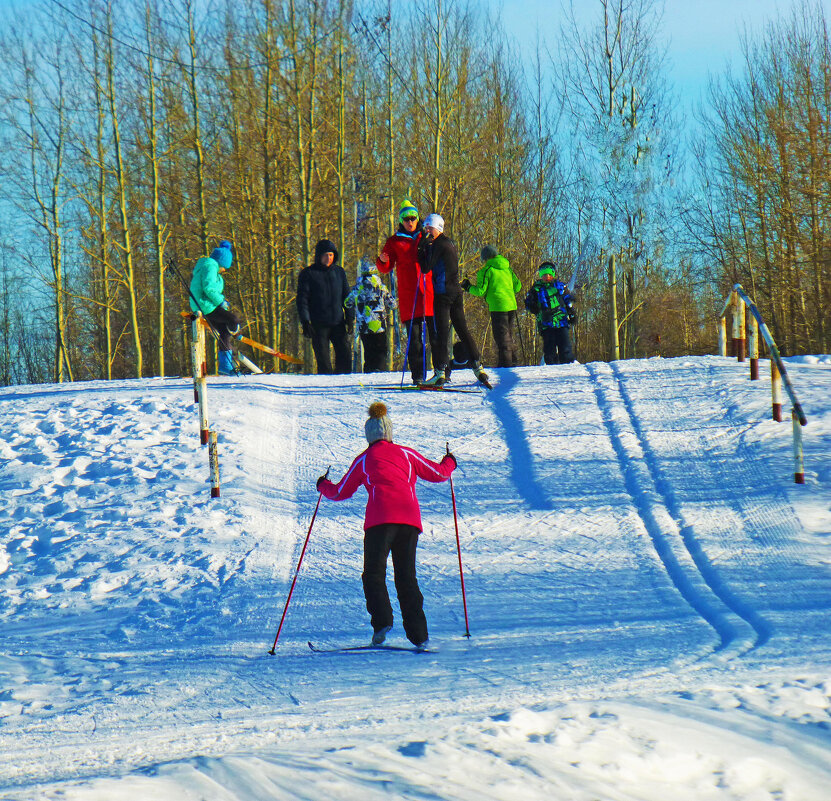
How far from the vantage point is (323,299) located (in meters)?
13.2

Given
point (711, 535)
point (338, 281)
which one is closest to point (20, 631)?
point (711, 535)

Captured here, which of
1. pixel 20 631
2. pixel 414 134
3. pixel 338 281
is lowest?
pixel 20 631

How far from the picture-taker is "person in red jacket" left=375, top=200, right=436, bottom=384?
10633 mm

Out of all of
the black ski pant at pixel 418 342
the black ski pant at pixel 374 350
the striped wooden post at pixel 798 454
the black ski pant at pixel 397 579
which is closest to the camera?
the black ski pant at pixel 397 579

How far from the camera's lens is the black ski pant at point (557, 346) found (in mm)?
14125

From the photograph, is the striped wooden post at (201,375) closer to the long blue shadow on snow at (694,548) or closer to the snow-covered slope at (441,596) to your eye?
the snow-covered slope at (441,596)

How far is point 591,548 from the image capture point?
297 inches

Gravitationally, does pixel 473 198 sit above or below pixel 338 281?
above

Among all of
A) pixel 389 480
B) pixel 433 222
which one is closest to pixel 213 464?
pixel 389 480

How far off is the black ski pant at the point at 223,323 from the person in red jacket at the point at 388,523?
722 centimetres

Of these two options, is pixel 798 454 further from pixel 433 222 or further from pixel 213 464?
pixel 213 464

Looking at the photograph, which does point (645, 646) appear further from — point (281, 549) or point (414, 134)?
point (414, 134)

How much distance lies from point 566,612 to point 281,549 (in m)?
2.66

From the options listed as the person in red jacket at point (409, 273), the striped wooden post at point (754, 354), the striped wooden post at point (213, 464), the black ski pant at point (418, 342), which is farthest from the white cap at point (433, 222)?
the striped wooden post at point (754, 354)
